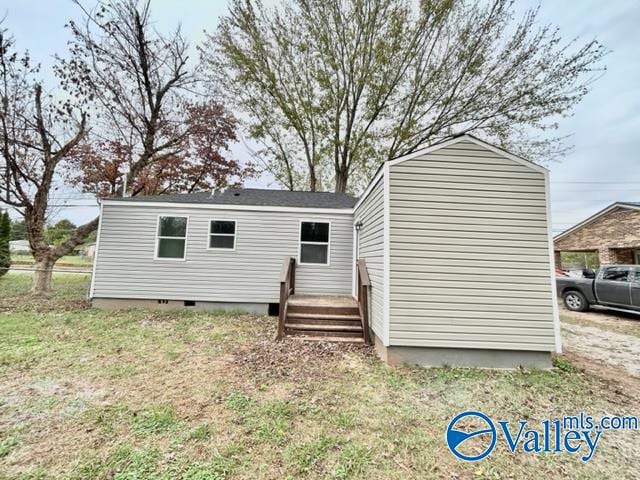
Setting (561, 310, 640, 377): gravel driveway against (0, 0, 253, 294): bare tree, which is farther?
(0, 0, 253, 294): bare tree

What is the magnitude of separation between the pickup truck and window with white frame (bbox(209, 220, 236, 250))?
1089 centimetres

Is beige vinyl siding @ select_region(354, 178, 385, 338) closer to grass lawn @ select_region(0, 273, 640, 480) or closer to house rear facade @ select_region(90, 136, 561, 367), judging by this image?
house rear facade @ select_region(90, 136, 561, 367)

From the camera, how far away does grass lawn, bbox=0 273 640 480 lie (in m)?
2.20

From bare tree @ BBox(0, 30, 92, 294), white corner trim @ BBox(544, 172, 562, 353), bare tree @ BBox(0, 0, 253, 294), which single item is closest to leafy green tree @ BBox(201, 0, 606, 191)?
bare tree @ BBox(0, 0, 253, 294)

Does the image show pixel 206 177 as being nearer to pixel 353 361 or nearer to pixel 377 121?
pixel 377 121

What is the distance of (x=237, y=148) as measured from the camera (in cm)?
1498

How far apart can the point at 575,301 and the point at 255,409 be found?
11.0 meters

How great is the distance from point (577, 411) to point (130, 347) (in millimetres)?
6433

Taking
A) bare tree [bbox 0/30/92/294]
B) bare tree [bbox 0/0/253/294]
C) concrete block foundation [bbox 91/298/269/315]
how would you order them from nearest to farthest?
concrete block foundation [bbox 91/298/269/315]
bare tree [bbox 0/30/92/294]
bare tree [bbox 0/0/253/294]

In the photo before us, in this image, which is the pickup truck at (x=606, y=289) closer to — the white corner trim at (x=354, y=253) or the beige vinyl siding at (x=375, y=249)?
the white corner trim at (x=354, y=253)

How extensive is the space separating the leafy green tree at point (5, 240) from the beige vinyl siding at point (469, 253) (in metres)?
16.9

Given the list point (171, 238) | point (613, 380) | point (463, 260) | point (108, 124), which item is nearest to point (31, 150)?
point (108, 124)

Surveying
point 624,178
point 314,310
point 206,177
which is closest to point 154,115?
point 206,177

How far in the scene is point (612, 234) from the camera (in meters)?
11.1
